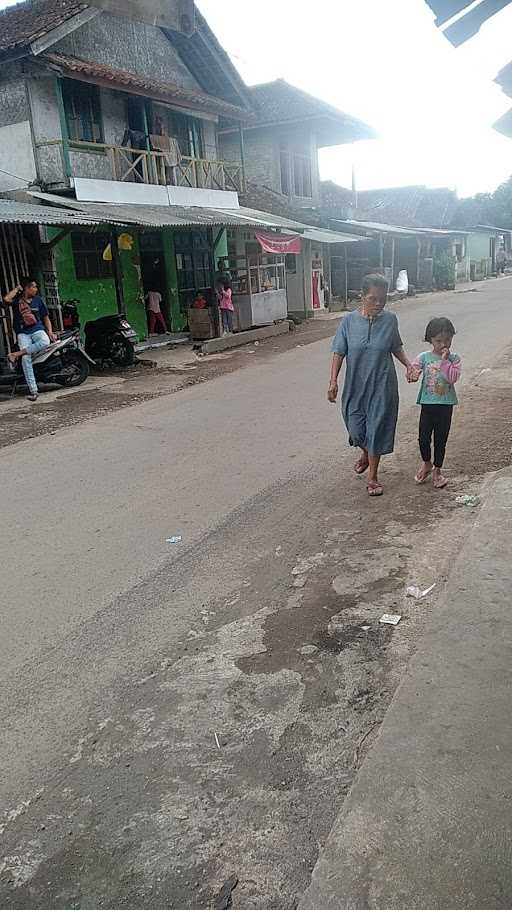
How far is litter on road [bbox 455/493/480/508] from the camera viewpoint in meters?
5.27

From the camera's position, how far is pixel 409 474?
240 inches

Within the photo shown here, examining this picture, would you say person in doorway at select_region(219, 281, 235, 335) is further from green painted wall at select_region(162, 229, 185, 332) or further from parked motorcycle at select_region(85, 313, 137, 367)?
parked motorcycle at select_region(85, 313, 137, 367)

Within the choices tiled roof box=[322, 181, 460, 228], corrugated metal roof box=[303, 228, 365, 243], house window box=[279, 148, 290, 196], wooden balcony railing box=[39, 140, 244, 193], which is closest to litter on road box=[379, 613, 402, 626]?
wooden balcony railing box=[39, 140, 244, 193]

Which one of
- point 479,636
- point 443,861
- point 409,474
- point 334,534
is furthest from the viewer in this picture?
point 409,474

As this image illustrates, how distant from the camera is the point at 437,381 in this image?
5398 mm

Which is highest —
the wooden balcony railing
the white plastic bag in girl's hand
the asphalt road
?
the wooden balcony railing

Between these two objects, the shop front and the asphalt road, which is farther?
the shop front

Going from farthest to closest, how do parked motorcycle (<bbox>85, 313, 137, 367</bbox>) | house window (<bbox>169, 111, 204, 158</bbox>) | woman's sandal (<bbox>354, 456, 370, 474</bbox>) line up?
house window (<bbox>169, 111, 204, 158</bbox>), parked motorcycle (<bbox>85, 313, 137, 367</bbox>), woman's sandal (<bbox>354, 456, 370, 474</bbox>)

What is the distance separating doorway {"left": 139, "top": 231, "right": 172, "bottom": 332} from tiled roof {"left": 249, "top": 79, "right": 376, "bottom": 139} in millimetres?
8822

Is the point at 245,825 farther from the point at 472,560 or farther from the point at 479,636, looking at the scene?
the point at 472,560

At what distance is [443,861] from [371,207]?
45980 mm

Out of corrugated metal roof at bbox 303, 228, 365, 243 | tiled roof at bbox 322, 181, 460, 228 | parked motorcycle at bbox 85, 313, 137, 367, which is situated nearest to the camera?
parked motorcycle at bbox 85, 313, 137, 367

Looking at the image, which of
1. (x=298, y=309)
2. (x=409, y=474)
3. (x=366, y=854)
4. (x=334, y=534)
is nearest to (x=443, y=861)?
(x=366, y=854)

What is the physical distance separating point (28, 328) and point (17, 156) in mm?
5529
